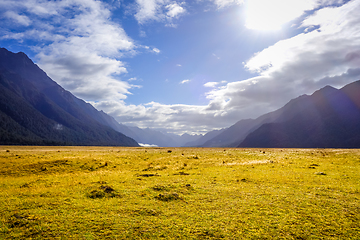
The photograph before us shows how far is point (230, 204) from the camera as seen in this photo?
1184 cm

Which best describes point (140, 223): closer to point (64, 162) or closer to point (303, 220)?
point (303, 220)

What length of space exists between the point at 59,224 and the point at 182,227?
5928 mm

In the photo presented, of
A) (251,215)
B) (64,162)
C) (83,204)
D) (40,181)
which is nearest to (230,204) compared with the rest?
(251,215)

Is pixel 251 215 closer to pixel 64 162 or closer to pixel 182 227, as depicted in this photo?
pixel 182 227

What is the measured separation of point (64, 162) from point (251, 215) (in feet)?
86.1

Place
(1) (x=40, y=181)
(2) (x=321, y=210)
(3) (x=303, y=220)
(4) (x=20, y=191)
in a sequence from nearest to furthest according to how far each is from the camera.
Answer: (3) (x=303, y=220), (2) (x=321, y=210), (4) (x=20, y=191), (1) (x=40, y=181)

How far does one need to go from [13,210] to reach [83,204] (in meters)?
3.58

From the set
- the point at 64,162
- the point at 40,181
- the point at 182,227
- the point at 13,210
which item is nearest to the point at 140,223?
the point at 182,227

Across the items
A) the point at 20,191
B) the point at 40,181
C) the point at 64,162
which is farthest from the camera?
the point at 64,162

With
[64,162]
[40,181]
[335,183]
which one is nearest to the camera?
[335,183]

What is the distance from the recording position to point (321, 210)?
422 inches

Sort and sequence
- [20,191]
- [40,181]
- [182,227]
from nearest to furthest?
[182,227]
[20,191]
[40,181]

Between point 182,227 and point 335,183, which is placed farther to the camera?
point 335,183

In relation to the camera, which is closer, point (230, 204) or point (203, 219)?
point (203, 219)
